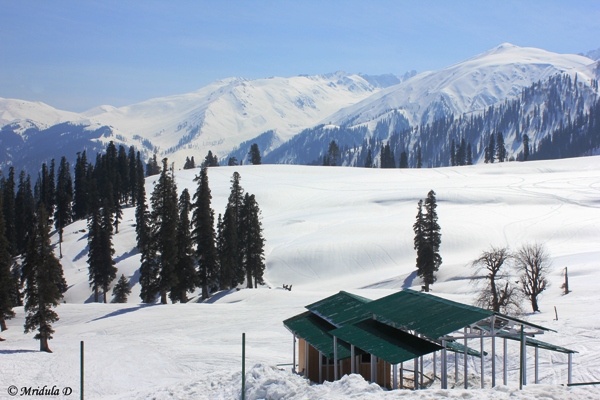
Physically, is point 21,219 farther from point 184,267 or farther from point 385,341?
point 385,341

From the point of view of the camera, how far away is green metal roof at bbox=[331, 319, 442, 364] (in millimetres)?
19641

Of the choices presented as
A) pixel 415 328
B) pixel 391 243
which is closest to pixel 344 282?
pixel 391 243

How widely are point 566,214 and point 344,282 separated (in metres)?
40.7

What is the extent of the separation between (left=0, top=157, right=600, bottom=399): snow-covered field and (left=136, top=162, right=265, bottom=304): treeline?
15.0 ft

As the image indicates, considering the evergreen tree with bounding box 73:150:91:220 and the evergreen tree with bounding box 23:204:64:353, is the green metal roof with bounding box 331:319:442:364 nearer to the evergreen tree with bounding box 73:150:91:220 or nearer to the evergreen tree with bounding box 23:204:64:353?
the evergreen tree with bounding box 23:204:64:353

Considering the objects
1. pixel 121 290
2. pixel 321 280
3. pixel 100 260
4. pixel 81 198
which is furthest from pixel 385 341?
pixel 81 198

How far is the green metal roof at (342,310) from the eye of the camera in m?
24.5

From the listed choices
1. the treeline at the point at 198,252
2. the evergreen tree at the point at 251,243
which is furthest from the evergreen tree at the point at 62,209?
the evergreen tree at the point at 251,243

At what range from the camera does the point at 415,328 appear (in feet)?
67.5

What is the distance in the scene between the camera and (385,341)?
830 inches

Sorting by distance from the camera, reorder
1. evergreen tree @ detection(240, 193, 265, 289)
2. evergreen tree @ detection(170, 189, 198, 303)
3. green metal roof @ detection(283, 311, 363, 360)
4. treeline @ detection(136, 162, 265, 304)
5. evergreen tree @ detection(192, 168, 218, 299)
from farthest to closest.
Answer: evergreen tree @ detection(240, 193, 265, 289) → evergreen tree @ detection(192, 168, 218, 299) → evergreen tree @ detection(170, 189, 198, 303) → treeline @ detection(136, 162, 265, 304) → green metal roof @ detection(283, 311, 363, 360)

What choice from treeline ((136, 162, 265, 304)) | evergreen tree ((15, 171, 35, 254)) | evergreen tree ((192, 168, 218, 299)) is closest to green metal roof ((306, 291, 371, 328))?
treeline ((136, 162, 265, 304))

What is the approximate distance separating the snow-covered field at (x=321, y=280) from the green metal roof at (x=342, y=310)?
3.60 metres

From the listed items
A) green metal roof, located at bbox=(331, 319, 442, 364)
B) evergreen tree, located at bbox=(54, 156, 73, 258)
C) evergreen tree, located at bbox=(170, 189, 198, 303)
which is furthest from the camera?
evergreen tree, located at bbox=(54, 156, 73, 258)
